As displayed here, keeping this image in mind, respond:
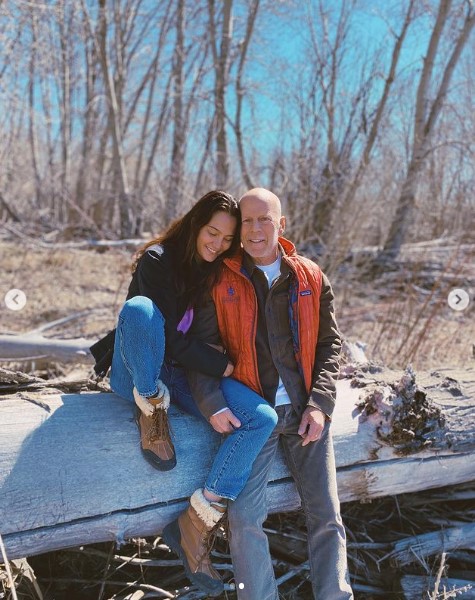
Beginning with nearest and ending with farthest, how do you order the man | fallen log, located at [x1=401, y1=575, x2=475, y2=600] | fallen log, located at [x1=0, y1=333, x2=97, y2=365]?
the man < fallen log, located at [x1=401, y1=575, x2=475, y2=600] < fallen log, located at [x1=0, y1=333, x2=97, y2=365]


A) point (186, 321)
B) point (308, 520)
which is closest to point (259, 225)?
point (186, 321)

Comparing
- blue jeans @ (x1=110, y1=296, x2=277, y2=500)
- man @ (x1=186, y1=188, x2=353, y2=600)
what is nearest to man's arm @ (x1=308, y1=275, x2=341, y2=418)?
man @ (x1=186, y1=188, x2=353, y2=600)

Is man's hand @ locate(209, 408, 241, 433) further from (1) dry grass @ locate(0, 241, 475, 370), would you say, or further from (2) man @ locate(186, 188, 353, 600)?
(1) dry grass @ locate(0, 241, 475, 370)

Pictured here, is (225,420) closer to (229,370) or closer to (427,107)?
(229,370)

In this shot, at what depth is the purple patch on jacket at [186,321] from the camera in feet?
8.63

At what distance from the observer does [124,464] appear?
2471 millimetres

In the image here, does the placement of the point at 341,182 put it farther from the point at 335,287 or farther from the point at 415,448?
the point at 415,448

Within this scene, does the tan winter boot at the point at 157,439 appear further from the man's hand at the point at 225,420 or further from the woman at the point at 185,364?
the man's hand at the point at 225,420

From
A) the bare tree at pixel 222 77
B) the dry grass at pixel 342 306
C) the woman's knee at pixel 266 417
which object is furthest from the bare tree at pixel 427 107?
the woman's knee at pixel 266 417

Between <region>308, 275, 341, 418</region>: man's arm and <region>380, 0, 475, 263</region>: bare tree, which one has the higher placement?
<region>380, 0, 475, 263</region>: bare tree

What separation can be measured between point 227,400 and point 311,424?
395 mm

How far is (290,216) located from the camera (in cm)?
745

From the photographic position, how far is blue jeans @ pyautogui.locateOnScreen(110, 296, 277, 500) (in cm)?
234

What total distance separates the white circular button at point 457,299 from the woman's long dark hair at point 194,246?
272 centimetres
